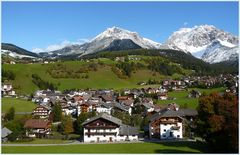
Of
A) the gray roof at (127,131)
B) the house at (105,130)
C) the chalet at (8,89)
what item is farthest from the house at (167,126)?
the chalet at (8,89)

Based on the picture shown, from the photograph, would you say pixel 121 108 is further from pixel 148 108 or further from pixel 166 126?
pixel 166 126

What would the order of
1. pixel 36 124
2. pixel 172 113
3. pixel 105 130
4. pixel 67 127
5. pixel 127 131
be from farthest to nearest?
pixel 67 127
pixel 36 124
pixel 172 113
pixel 105 130
pixel 127 131

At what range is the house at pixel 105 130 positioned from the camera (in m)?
45.0

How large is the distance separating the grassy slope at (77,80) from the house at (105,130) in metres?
55.6

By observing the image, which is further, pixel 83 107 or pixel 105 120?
pixel 83 107

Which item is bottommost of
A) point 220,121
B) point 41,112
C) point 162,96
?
point 220,121

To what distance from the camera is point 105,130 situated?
4600 cm

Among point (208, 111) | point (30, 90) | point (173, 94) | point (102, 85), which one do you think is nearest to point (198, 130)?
point (208, 111)

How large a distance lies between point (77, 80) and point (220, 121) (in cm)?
9006

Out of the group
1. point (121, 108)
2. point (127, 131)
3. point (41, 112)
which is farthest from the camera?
point (121, 108)

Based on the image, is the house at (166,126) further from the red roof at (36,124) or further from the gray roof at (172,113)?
the red roof at (36,124)

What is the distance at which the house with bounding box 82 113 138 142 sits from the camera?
45.0 meters

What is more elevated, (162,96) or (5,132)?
(162,96)

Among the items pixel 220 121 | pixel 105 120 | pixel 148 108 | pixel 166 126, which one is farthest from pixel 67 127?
pixel 148 108
